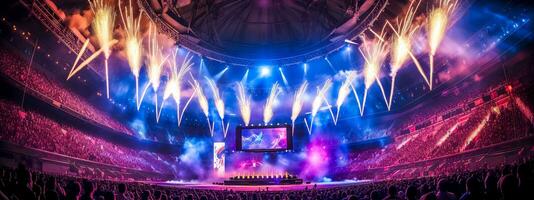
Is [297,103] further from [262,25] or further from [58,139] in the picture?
[58,139]

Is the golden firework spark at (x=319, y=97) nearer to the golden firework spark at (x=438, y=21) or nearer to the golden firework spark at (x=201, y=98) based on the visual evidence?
the golden firework spark at (x=201, y=98)

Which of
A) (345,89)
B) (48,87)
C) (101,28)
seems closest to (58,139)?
(48,87)

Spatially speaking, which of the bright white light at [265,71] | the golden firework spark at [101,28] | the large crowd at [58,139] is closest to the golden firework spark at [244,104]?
the bright white light at [265,71]

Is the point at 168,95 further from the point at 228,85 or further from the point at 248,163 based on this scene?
the point at 248,163

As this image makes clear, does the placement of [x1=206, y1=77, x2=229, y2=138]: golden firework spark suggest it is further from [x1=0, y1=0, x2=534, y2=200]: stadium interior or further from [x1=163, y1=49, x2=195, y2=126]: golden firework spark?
[x1=163, y1=49, x2=195, y2=126]: golden firework spark

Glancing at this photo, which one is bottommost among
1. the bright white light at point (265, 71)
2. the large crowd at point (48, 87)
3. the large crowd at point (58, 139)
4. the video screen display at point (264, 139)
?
the large crowd at point (58, 139)

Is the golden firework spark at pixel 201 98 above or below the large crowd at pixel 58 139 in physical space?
above

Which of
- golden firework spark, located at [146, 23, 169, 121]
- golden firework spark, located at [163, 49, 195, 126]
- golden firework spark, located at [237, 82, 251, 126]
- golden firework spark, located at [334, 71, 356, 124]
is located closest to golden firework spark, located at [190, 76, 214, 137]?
golden firework spark, located at [163, 49, 195, 126]
